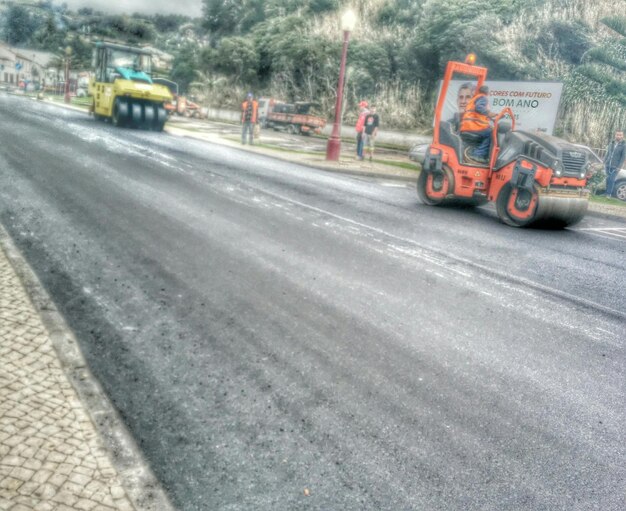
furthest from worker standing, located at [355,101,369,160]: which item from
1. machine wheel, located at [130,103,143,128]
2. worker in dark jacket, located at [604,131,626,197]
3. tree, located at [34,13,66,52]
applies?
tree, located at [34,13,66,52]

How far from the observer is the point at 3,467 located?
2.76 metres

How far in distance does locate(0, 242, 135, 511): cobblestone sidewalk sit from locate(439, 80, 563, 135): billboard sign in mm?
16781

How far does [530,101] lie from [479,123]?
9.46 metres

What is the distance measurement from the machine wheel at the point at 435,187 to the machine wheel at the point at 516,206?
1102 millimetres

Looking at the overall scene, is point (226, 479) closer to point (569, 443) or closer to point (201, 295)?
point (569, 443)

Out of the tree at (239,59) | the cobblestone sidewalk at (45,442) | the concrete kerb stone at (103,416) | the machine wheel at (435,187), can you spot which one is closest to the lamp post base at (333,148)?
the machine wheel at (435,187)

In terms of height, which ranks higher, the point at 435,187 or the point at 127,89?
the point at 127,89

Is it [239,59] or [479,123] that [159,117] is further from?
[239,59]

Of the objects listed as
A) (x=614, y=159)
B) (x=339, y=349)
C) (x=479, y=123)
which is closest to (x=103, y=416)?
(x=339, y=349)

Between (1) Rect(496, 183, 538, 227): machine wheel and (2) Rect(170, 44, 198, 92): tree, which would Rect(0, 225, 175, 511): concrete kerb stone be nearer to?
(1) Rect(496, 183, 538, 227): machine wheel

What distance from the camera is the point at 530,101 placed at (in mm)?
19625

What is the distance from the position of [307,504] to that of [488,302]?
3796 mm

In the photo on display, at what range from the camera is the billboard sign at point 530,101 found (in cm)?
1895

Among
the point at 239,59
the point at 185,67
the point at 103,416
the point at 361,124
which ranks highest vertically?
the point at 239,59
